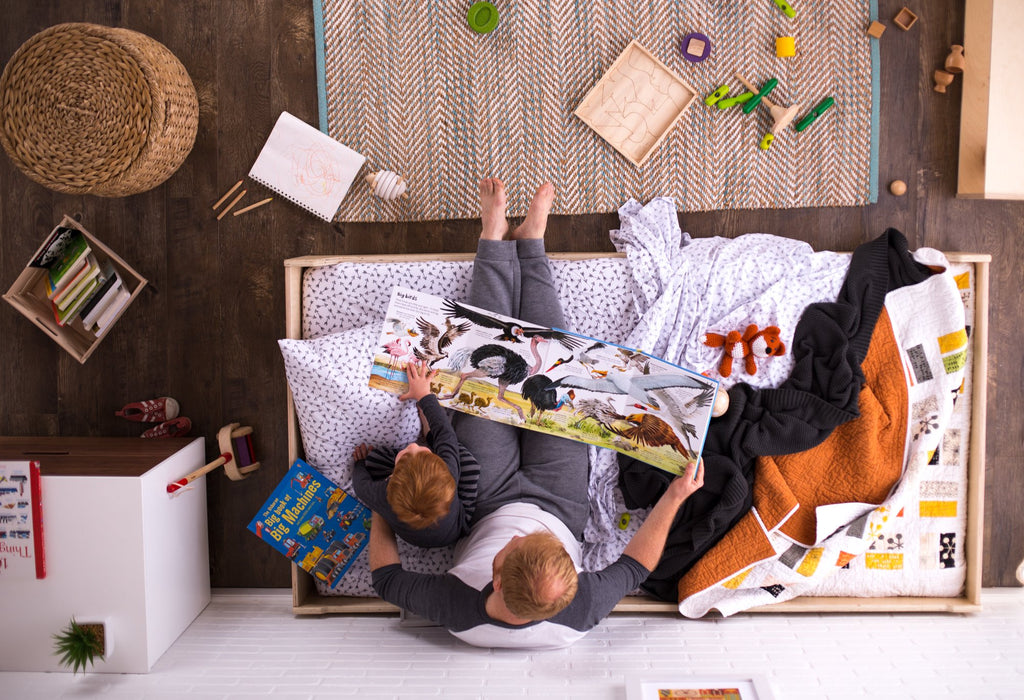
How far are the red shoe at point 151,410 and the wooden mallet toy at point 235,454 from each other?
157 millimetres

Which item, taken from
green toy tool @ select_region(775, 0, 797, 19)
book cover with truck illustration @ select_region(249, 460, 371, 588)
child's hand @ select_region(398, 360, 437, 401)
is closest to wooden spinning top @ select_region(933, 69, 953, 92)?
green toy tool @ select_region(775, 0, 797, 19)

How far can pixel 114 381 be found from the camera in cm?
213

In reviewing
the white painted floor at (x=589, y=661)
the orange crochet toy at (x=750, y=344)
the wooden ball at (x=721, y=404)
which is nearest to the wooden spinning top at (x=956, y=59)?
the orange crochet toy at (x=750, y=344)

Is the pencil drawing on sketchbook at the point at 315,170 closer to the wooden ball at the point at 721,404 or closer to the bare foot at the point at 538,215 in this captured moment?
the bare foot at the point at 538,215

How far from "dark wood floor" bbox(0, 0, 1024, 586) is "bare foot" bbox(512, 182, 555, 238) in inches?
7.3

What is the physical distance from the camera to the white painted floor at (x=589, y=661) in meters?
1.59

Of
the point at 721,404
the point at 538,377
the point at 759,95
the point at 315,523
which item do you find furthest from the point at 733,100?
the point at 315,523

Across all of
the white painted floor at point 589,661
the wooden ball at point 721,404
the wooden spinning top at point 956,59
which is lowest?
the white painted floor at point 589,661

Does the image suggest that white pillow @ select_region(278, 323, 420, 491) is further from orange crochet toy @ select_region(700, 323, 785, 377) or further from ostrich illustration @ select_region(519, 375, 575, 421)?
orange crochet toy @ select_region(700, 323, 785, 377)

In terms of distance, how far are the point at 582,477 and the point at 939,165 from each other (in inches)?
57.3

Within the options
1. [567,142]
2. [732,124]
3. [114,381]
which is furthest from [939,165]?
[114,381]

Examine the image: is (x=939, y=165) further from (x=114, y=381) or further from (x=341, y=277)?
(x=114, y=381)

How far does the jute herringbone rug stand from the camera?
1.99 m

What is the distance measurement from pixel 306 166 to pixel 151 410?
0.88 m
